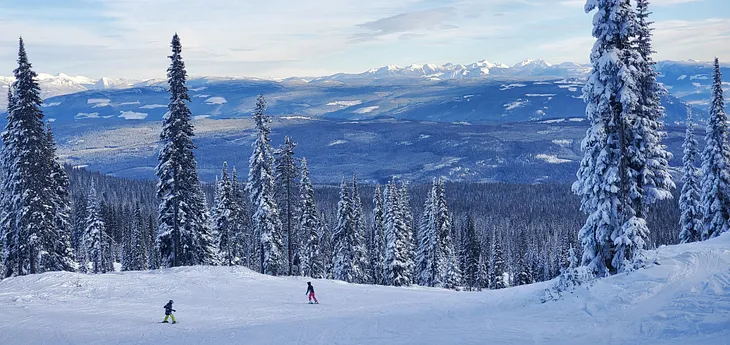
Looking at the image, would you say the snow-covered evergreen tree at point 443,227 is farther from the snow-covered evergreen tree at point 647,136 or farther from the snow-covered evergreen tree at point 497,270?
the snow-covered evergreen tree at point 647,136

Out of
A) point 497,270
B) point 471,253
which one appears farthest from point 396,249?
point 497,270

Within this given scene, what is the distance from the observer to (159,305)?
106 feet

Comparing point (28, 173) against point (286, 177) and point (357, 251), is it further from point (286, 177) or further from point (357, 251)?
point (357, 251)

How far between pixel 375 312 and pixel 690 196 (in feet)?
99.3

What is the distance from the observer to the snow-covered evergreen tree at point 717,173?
41094mm

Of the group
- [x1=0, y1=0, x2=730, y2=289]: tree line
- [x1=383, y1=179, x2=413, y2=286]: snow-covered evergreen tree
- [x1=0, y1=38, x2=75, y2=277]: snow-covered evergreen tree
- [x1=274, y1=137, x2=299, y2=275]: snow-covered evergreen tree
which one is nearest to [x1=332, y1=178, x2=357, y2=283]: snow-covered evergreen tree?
[x1=0, y1=0, x2=730, y2=289]: tree line

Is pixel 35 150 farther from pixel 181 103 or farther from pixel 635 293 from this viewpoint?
pixel 635 293

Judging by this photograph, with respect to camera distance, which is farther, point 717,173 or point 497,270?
point 497,270

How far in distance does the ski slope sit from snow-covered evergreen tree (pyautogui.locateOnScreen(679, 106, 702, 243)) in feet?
61.8

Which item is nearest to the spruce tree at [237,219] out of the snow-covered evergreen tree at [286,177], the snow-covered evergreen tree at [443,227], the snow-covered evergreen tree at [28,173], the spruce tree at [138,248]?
the snow-covered evergreen tree at [286,177]

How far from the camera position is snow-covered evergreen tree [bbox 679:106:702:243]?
4464cm

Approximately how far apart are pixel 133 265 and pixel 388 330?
72.4m

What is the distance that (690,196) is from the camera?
45469 mm

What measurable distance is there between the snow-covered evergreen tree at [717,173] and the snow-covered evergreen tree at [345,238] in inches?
1324
